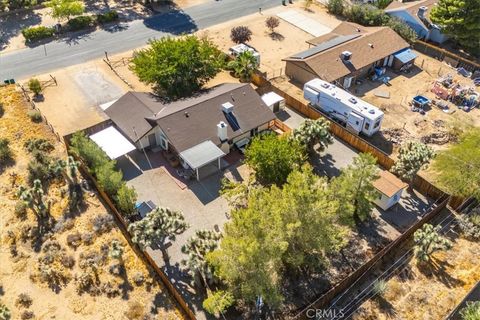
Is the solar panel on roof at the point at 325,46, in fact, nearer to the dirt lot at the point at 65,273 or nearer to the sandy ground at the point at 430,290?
the sandy ground at the point at 430,290

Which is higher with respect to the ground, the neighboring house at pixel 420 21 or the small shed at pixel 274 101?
the neighboring house at pixel 420 21

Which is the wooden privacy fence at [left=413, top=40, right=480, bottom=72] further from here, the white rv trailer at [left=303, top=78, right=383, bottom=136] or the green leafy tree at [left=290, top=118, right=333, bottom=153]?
the green leafy tree at [left=290, top=118, right=333, bottom=153]

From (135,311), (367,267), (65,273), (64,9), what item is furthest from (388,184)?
(64,9)

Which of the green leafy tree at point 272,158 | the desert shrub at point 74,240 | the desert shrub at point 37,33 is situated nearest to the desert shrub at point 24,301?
the desert shrub at point 74,240

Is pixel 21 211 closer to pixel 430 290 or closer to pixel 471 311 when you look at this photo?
pixel 430 290

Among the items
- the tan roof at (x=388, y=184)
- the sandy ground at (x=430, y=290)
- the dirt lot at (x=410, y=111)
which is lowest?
the sandy ground at (x=430, y=290)

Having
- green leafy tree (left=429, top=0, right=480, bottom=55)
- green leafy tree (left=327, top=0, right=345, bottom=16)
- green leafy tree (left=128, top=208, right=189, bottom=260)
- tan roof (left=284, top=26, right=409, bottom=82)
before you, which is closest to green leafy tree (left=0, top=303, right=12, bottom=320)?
green leafy tree (left=128, top=208, right=189, bottom=260)

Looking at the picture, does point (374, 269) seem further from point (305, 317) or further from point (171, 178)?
point (171, 178)
